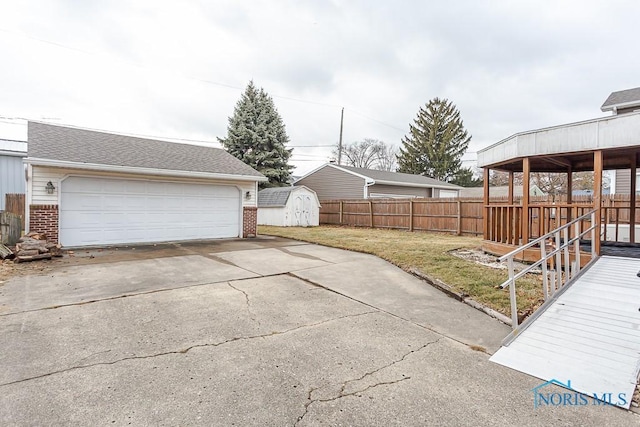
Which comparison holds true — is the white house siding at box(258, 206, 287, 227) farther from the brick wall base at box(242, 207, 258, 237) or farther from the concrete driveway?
the concrete driveway

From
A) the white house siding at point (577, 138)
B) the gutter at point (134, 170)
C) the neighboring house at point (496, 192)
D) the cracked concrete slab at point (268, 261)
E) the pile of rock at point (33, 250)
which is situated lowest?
the cracked concrete slab at point (268, 261)

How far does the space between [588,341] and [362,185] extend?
17281mm

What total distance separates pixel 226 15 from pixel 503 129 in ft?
104

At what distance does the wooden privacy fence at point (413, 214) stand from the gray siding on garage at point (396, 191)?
263cm

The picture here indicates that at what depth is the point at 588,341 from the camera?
3.37 m

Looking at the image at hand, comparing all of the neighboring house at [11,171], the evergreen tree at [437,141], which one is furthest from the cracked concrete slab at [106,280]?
the evergreen tree at [437,141]

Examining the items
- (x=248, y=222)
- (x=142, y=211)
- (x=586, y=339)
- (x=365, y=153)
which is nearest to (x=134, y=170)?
(x=142, y=211)

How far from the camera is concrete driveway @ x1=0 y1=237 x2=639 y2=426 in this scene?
230 centimetres

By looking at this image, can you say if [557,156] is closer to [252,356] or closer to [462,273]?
[462,273]

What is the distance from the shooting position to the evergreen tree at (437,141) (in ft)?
115

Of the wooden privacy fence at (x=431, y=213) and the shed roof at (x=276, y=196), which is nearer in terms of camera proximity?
the wooden privacy fence at (x=431, y=213)

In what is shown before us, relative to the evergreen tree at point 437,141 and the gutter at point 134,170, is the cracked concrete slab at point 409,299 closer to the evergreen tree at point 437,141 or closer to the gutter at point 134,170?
the gutter at point 134,170

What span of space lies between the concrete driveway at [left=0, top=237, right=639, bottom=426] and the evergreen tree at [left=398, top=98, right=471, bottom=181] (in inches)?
1261

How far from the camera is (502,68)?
14.5m
